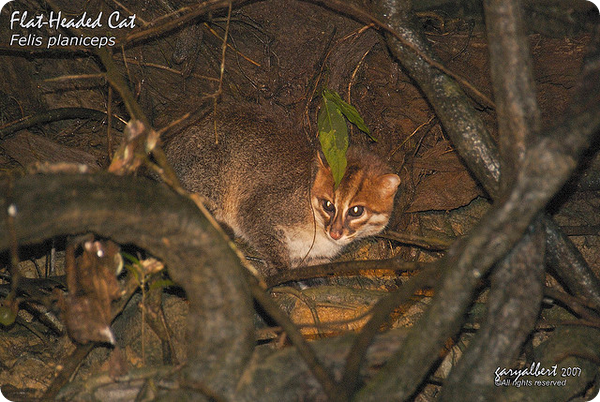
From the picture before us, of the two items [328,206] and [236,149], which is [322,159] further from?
[236,149]

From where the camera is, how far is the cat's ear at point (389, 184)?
4.74 meters

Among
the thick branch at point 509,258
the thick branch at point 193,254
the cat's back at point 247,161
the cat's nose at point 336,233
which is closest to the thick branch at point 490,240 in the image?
the thick branch at point 509,258

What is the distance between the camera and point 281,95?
5094 mm

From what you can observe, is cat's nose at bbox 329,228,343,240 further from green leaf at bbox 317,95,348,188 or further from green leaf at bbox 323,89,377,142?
green leaf at bbox 323,89,377,142

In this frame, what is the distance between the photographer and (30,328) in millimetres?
4406

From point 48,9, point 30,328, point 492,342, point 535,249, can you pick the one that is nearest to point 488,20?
point 535,249

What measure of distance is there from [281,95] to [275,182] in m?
0.87

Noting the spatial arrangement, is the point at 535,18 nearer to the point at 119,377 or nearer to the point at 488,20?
the point at 488,20

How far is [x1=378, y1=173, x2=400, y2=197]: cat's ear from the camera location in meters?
4.74

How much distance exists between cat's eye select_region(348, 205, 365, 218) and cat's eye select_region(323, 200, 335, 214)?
162 millimetres

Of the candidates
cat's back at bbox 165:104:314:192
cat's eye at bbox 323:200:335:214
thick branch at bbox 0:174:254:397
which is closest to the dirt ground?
cat's back at bbox 165:104:314:192

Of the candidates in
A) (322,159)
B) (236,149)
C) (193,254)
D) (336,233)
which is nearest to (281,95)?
(236,149)

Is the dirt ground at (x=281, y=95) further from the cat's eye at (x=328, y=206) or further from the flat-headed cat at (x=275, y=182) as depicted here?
the cat's eye at (x=328, y=206)

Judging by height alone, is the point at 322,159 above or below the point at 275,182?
above
